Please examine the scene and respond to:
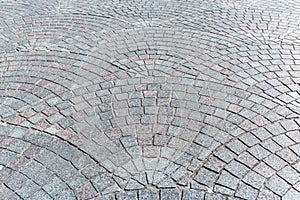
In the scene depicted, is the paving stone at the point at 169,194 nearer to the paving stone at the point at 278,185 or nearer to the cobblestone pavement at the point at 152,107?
the cobblestone pavement at the point at 152,107

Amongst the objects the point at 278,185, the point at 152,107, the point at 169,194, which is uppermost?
the point at 152,107

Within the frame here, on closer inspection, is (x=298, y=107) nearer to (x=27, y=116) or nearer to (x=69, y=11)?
(x=27, y=116)

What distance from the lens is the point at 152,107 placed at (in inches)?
171

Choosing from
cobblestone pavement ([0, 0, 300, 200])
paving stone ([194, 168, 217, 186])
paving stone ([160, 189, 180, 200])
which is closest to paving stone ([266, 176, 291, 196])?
cobblestone pavement ([0, 0, 300, 200])

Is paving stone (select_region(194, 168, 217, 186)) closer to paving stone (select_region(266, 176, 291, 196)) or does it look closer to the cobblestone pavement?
the cobblestone pavement

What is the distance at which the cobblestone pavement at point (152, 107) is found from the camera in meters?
3.29

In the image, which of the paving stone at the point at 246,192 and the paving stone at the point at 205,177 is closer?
the paving stone at the point at 246,192

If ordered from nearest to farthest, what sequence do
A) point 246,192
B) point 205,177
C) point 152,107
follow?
point 246,192, point 205,177, point 152,107

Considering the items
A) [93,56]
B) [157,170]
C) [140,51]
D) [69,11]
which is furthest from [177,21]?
[157,170]

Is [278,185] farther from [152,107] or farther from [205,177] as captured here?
[152,107]

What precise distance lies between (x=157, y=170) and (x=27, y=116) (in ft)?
6.49

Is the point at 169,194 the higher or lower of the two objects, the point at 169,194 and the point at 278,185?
the lower

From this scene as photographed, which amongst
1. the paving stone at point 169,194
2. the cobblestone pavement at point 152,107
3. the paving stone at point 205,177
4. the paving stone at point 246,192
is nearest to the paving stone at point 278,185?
the cobblestone pavement at point 152,107

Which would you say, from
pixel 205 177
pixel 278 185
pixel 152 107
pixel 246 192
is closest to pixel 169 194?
pixel 205 177
